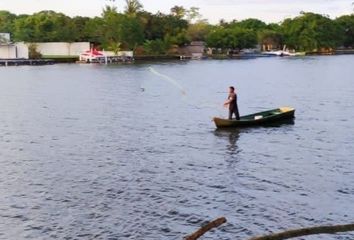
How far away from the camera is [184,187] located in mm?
27891

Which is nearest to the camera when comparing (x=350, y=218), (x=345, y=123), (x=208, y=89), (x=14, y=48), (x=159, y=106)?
(x=350, y=218)

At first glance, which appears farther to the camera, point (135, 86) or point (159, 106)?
point (135, 86)

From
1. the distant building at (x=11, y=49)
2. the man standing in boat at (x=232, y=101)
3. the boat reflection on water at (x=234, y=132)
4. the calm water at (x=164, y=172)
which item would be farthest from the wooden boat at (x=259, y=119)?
the distant building at (x=11, y=49)


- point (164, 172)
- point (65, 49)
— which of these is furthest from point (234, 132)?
point (65, 49)

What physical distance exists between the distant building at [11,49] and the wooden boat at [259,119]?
133 metres

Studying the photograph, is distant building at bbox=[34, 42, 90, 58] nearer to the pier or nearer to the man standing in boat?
the pier

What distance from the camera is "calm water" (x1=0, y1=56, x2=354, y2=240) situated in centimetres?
2286

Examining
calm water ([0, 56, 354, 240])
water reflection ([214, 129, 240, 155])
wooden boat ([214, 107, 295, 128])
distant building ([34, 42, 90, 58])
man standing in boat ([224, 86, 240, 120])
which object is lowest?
calm water ([0, 56, 354, 240])

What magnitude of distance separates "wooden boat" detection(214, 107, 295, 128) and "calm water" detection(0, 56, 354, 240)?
1.02 meters

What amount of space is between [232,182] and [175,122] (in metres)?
23.4

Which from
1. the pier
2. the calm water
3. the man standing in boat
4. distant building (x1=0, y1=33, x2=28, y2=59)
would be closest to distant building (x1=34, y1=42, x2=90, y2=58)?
distant building (x1=0, y1=33, x2=28, y2=59)

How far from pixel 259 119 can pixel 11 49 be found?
136 metres

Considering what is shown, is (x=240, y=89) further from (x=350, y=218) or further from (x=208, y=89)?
(x=350, y=218)

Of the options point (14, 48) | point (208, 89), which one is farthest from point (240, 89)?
point (14, 48)
